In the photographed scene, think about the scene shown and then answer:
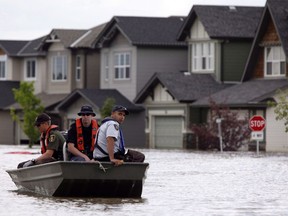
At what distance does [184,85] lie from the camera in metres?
68.2

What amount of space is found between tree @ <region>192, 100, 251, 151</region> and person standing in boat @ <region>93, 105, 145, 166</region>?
37.1m

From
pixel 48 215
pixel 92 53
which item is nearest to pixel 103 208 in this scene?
pixel 48 215

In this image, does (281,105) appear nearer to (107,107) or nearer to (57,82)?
(107,107)

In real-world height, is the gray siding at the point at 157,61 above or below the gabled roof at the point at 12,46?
below

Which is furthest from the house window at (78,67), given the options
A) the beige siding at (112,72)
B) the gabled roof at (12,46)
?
the gabled roof at (12,46)

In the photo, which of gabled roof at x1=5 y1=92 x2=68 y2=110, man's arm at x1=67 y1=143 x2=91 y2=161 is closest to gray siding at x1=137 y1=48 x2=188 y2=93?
gabled roof at x1=5 y1=92 x2=68 y2=110

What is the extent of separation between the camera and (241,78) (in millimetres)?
69688

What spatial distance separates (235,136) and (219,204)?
3851 cm

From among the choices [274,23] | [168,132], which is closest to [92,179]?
[274,23]

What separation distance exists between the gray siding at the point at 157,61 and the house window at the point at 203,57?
3222mm

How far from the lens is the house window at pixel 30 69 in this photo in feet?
285

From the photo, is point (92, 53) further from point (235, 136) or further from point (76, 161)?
point (76, 161)

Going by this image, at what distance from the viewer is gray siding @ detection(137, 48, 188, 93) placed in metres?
74.3

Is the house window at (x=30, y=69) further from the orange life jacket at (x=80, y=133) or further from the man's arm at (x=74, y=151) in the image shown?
the man's arm at (x=74, y=151)
